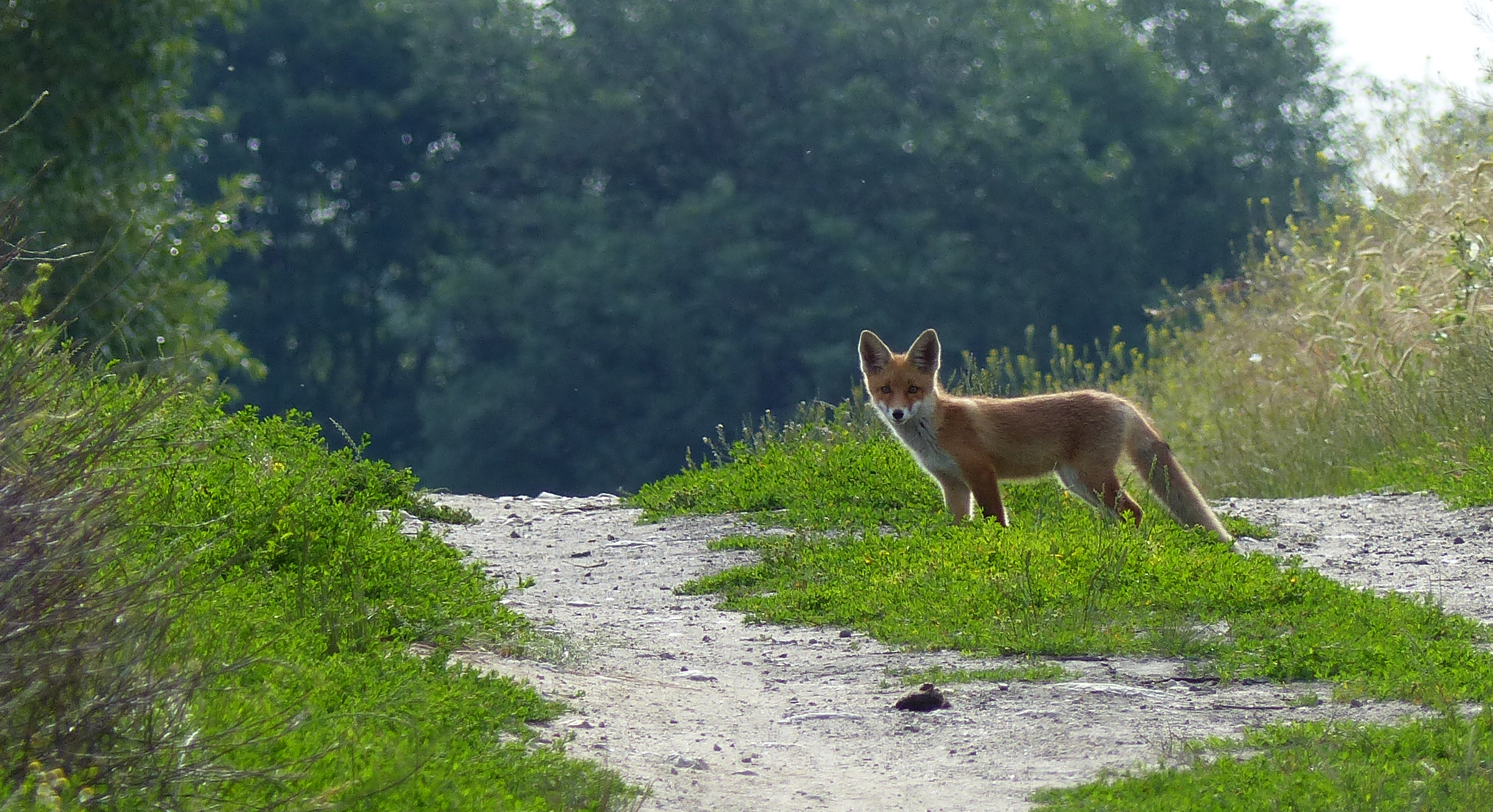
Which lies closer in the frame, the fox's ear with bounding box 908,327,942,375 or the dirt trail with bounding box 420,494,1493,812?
the dirt trail with bounding box 420,494,1493,812

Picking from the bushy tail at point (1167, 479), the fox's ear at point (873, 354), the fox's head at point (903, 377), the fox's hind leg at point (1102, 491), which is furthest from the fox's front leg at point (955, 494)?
the bushy tail at point (1167, 479)

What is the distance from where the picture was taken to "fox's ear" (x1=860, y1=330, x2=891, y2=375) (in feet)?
33.4

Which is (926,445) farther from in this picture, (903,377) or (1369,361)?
(1369,361)

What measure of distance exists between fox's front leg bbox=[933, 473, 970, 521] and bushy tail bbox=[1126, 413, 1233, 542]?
3.72ft

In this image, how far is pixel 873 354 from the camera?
33.7ft

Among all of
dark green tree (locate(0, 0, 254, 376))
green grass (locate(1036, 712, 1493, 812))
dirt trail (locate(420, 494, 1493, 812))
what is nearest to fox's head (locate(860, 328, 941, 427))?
dirt trail (locate(420, 494, 1493, 812))

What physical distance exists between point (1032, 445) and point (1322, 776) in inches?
201

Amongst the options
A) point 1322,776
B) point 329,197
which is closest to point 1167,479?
point 1322,776

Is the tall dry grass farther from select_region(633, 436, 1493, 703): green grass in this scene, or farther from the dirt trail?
select_region(633, 436, 1493, 703): green grass

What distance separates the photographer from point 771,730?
18.6 feet

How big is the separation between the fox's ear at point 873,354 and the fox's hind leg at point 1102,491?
4.79ft

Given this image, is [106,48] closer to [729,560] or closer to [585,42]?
[729,560]

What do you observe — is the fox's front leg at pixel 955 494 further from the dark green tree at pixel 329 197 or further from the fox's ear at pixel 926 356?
the dark green tree at pixel 329 197

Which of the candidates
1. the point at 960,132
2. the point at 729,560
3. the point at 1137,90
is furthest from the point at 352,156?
the point at 729,560
